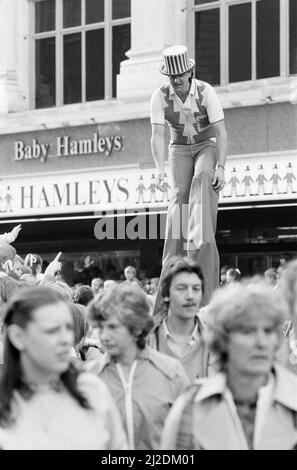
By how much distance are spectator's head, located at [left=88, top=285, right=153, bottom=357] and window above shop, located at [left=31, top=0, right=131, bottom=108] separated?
16.3 m

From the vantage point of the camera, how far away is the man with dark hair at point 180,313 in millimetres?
6176

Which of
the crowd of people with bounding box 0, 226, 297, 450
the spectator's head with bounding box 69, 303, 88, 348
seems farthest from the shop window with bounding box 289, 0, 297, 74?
the crowd of people with bounding box 0, 226, 297, 450

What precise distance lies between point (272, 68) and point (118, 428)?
15468 millimetres

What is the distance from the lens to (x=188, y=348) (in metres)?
6.14

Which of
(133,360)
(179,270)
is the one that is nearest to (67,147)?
(179,270)

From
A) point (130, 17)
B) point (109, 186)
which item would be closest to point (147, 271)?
point (109, 186)

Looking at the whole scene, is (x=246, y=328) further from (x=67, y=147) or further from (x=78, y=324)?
(x=67, y=147)

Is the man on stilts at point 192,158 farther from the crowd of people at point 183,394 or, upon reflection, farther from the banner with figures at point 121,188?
the banner with figures at point 121,188

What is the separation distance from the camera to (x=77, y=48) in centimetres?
2178

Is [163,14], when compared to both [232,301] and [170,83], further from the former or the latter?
[232,301]

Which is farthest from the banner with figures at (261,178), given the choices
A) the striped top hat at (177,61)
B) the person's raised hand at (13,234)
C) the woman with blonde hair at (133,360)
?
the woman with blonde hair at (133,360)

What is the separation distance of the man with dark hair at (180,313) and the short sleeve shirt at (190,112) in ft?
9.19

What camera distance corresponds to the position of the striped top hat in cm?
858

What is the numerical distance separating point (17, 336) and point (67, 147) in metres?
17.5
